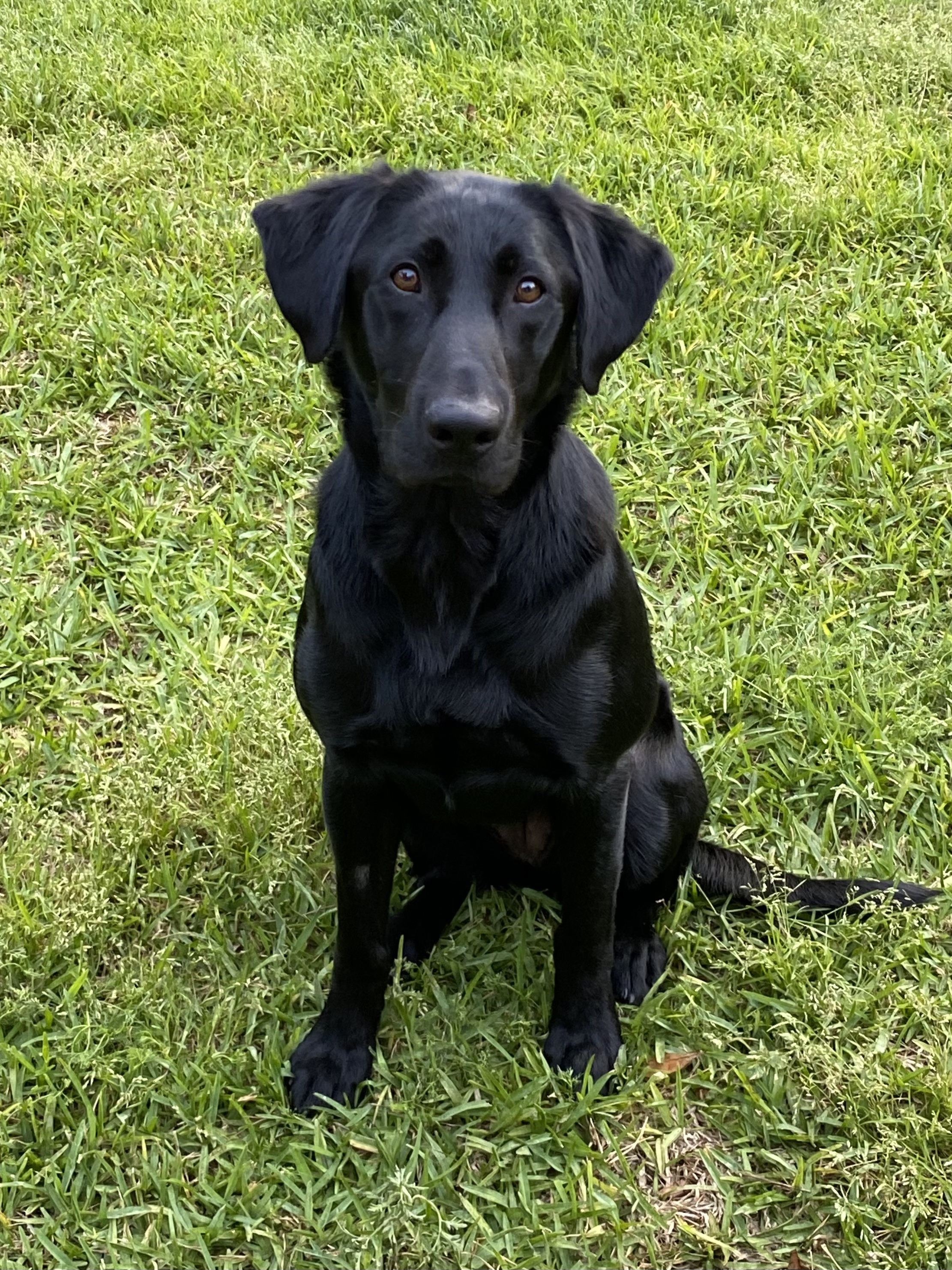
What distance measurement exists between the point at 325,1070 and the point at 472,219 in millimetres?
1633

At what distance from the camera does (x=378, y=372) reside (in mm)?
2127

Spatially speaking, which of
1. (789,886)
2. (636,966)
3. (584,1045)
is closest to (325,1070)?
(584,1045)

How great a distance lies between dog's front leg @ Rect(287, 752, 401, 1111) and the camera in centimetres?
240

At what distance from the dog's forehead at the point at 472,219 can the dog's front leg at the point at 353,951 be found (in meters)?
0.96

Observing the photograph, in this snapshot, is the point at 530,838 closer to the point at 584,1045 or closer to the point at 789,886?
the point at 584,1045

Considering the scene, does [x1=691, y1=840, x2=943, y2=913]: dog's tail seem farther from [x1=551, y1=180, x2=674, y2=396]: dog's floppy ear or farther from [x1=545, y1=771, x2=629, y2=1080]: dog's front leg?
[x1=551, y1=180, x2=674, y2=396]: dog's floppy ear

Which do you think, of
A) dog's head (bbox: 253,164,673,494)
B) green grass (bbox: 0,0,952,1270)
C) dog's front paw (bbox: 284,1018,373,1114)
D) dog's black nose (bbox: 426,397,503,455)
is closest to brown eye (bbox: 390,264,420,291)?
dog's head (bbox: 253,164,673,494)

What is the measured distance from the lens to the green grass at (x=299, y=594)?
2.36 metres

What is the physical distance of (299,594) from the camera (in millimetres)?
3572

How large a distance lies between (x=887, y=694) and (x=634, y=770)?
0.93 m

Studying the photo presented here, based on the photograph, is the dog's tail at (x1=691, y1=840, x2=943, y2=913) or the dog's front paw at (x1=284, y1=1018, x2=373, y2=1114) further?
the dog's tail at (x1=691, y1=840, x2=943, y2=913)

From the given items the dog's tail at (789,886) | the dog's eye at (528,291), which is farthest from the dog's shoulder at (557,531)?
the dog's tail at (789,886)

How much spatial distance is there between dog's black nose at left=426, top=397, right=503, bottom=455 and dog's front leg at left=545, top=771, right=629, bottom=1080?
69cm

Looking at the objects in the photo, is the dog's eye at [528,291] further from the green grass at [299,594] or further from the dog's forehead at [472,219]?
the green grass at [299,594]
